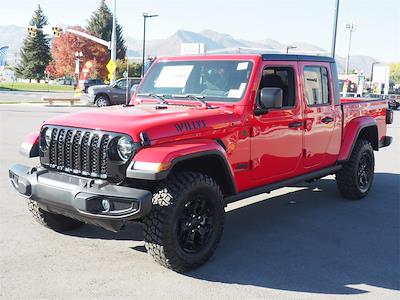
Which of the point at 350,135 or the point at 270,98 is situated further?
the point at 350,135

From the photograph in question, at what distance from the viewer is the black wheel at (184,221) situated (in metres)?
3.91

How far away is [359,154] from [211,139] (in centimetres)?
316

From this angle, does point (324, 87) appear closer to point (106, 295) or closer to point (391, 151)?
point (106, 295)

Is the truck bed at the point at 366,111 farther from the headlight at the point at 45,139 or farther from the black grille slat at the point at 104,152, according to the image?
the headlight at the point at 45,139

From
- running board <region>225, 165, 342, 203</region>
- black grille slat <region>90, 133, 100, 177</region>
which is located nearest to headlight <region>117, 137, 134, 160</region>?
black grille slat <region>90, 133, 100, 177</region>

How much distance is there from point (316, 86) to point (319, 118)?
0.42 m

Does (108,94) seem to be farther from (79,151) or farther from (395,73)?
(395,73)

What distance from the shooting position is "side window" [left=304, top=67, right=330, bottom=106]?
574 cm

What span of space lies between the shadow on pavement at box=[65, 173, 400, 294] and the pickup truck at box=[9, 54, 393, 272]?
40cm

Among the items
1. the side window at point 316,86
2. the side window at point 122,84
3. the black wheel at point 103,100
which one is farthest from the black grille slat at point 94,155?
the side window at point 122,84

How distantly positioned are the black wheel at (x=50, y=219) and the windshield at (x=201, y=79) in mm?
1699

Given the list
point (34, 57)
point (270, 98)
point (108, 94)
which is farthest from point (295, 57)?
point (34, 57)

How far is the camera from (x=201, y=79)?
205 inches

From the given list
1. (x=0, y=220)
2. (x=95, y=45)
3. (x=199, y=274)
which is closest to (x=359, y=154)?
(x=199, y=274)
